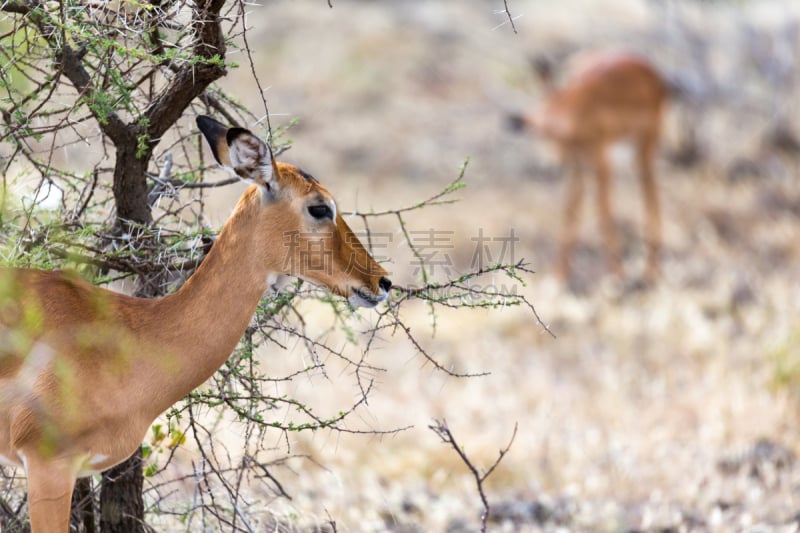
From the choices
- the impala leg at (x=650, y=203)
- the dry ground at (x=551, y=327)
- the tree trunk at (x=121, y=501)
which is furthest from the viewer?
the impala leg at (x=650, y=203)

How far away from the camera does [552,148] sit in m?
11.1

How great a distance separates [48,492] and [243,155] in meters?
1.05

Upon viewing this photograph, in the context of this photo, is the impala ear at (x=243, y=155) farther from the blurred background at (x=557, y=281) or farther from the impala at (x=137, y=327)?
the blurred background at (x=557, y=281)

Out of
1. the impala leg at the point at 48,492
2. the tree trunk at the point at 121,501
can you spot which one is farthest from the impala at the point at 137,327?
the tree trunk at the point at 121,501

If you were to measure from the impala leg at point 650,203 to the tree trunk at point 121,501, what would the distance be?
661 cm

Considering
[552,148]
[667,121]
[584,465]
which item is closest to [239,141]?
[584,465]

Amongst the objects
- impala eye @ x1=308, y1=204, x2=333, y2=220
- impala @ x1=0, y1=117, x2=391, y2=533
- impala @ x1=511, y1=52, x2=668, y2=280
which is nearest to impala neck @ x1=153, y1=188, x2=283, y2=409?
impala @ x1=0, y1=117, x2=391, y2=533

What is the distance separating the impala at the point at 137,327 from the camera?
285 centimetres

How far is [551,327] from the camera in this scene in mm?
8492

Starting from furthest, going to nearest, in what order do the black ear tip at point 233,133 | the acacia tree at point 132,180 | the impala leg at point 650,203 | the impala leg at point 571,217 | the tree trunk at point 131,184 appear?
1. the impala leg at point 571,217
2. the impala leg at point 650,203
3. the tree trunk at point 131,184
4. the acacia tree at point 132,180
5. the black ear tip at point 233,133

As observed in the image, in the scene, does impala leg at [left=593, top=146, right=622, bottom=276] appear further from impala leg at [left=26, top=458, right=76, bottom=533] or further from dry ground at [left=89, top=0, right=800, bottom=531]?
impala leg at [left=26, top=458, right=76, bottom=533]

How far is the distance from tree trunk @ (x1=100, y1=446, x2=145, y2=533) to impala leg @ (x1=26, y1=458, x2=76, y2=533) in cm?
96

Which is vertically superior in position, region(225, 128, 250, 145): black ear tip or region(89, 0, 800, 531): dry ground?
region(89, 0, 800, 531): dry ground

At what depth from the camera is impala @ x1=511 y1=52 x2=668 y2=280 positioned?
33.6ft
